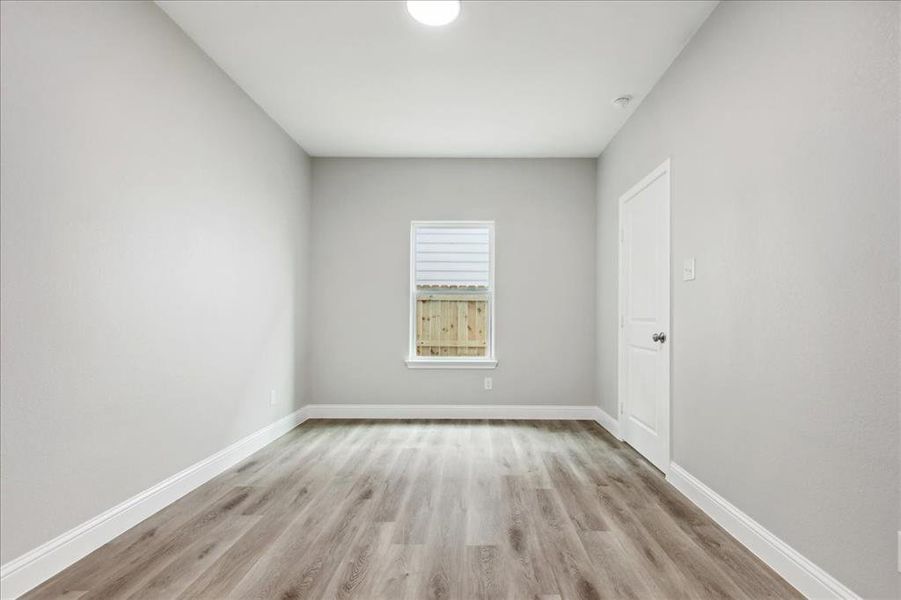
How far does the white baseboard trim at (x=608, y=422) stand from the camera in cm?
427

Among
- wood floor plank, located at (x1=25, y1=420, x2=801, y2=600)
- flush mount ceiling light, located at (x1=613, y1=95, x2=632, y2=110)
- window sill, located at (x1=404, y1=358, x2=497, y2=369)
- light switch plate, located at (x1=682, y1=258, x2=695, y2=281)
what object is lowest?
wood floor plank, located at (x1=25, y1=420, x2=801, y2=600)

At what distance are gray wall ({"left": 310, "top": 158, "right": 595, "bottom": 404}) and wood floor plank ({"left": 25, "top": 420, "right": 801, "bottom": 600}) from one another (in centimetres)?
147

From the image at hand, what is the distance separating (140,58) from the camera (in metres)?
2.47

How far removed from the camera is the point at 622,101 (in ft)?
12.1

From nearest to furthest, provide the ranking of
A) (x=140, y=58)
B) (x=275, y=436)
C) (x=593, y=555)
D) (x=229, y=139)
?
(x=593, y=555) < (x=140, y=58) < (x=229, y=139) < (x=275, y=436)

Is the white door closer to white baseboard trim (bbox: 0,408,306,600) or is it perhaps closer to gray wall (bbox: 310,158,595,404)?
gray wall (bbox: 310,158,595,404)

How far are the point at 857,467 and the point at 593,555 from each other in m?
1.02

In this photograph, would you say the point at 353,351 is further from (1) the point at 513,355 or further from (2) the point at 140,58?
(2) the point at 140,58

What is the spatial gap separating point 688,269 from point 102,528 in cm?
320

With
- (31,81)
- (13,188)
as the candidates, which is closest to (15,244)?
(13,188)

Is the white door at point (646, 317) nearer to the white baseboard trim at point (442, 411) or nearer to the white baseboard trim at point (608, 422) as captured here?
the white baseboard trim at point (608, 422)

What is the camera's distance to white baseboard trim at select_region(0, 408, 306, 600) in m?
1.80

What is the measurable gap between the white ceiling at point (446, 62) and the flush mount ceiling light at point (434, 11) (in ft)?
0.20

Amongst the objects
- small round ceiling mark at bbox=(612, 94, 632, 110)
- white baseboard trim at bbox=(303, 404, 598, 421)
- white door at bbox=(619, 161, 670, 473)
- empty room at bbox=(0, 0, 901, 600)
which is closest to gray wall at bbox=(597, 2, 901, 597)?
empty room at bbox=(0, 0, 901, 600)
